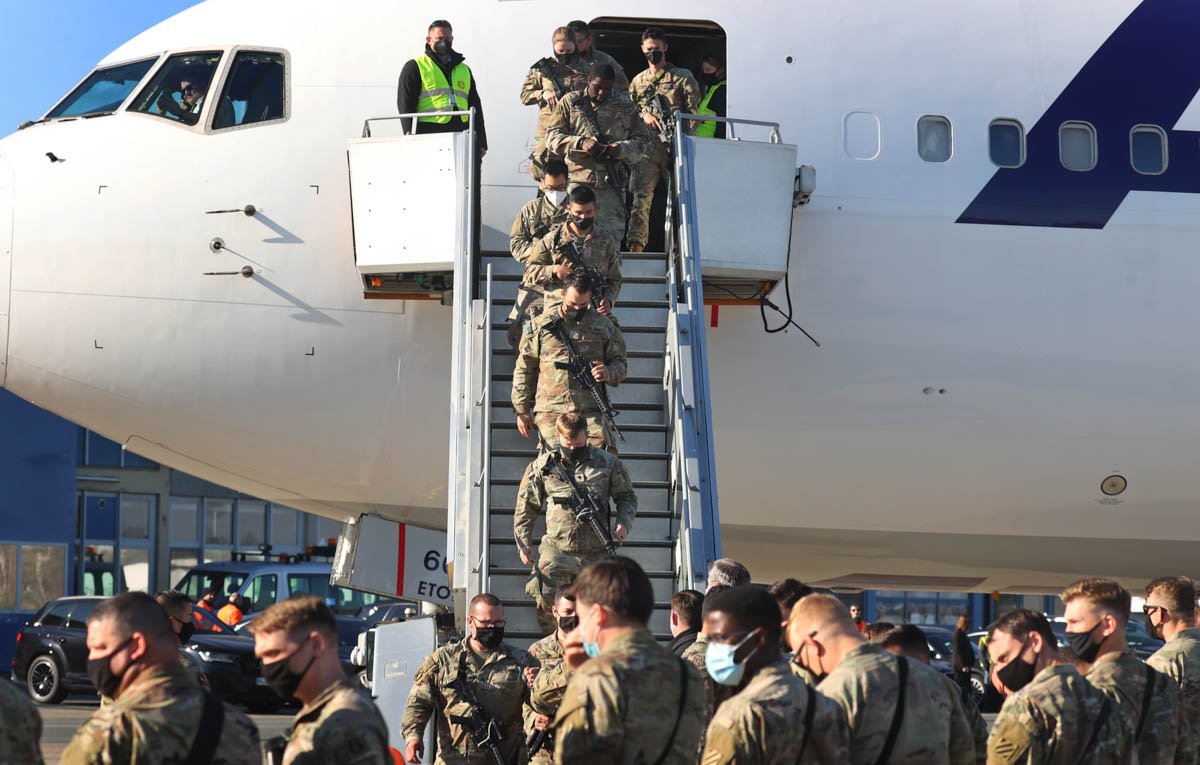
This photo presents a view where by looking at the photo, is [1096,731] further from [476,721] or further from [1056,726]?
[476,721]

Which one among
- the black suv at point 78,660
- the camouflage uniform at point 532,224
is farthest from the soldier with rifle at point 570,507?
the black suv at point 78,660

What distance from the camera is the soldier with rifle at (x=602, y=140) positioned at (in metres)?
10.5

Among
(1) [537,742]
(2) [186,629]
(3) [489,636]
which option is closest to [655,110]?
(3) [489,636]

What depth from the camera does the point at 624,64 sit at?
43.3 ft

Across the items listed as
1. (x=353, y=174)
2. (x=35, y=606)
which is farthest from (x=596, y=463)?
(x=35, y=606)

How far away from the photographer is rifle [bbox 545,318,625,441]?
9375mm

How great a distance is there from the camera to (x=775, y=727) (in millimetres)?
4223

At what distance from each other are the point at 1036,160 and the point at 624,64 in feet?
12.3

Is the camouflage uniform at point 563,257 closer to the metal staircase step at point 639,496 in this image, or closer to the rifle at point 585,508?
the metal staircase step at point 639,496

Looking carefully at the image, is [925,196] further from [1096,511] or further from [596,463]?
[596,463]

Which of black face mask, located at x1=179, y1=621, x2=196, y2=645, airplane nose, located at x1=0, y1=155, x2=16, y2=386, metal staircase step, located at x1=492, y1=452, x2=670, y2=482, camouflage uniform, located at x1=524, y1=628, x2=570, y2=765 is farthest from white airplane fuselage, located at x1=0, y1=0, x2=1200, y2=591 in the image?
camouflage uniform, located at x1=524, y1=628, x2=570, y2=765

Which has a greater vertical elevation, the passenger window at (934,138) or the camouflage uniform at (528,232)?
the passenger window at (934,138)

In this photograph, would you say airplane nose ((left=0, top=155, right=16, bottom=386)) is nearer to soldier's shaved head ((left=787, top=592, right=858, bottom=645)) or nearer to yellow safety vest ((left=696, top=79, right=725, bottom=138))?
yellow safety vest ((left=696, top=79, right=725, bottom=138))

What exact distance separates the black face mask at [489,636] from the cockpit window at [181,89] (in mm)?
5099
